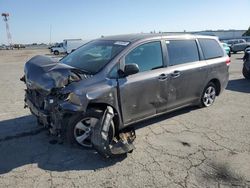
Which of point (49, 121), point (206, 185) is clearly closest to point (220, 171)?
point (206, 185)

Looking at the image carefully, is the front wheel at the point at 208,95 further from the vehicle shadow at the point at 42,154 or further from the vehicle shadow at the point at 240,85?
the vehicle shadow at the point at 42,154

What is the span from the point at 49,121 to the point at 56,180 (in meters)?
1.02

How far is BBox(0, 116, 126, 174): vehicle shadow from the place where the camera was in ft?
13.3

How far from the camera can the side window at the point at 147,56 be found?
4.89 metres

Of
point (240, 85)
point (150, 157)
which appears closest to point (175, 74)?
point (150, 157)

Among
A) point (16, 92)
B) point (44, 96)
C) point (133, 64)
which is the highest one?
point (133, 64)

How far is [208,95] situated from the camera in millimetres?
6848

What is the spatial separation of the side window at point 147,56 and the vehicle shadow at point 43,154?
1679 millimetres

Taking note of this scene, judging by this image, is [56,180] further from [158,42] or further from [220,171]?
[158,42]

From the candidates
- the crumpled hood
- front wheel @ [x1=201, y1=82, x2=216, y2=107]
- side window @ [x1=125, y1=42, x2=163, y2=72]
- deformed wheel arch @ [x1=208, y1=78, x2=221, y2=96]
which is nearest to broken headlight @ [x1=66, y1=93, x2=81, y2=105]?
the crumpled hood

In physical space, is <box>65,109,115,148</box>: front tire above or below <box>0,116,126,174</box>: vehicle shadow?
above

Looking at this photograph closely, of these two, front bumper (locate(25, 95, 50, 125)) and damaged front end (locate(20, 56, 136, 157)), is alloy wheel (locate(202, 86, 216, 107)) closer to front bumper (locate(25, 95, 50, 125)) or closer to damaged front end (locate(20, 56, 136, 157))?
damaged front end (locate(20, 56, 136, 157))

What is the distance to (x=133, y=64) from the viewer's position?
181 inches

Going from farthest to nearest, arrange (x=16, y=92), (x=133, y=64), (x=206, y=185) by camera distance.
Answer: (x=16, y=92), (x=133, y=64), (x=206, y=185)
